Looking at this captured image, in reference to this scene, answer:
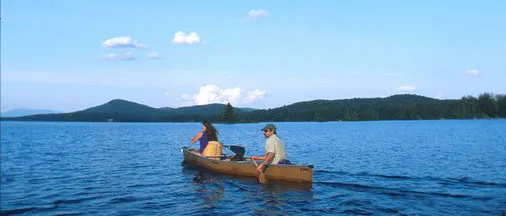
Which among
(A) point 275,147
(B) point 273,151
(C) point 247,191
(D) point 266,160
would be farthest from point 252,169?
(C) point 247,191

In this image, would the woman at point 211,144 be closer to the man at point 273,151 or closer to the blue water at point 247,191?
the blue water at point 247,191

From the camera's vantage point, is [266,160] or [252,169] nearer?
[266,160]

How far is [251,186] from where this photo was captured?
732 inches

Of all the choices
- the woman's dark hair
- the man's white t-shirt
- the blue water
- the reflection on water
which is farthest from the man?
the woman's dark hair

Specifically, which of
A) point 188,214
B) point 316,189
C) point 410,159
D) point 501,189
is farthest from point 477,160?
point 188,214

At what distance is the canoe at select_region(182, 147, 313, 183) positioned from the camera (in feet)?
59.3

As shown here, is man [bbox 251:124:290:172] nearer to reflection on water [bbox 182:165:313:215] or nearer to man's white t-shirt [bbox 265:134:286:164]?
man's white t-shirt [bbox 265:134:286:164]

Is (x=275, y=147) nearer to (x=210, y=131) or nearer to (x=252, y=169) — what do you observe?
(x=252, y=169)

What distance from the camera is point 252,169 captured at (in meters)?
20.0

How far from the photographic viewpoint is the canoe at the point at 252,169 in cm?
1806

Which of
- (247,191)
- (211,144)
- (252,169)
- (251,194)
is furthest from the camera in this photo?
(211,144)

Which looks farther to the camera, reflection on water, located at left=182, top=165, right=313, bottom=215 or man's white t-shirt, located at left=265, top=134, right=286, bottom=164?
man's white t-shirt, located at left=265, top=134, right=286, bottom=164

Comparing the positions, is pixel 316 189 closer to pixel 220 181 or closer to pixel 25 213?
pixel 220 181

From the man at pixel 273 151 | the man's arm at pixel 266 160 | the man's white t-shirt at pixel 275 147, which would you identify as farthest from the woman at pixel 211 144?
the man's white t-shirt at pixel 275 147
